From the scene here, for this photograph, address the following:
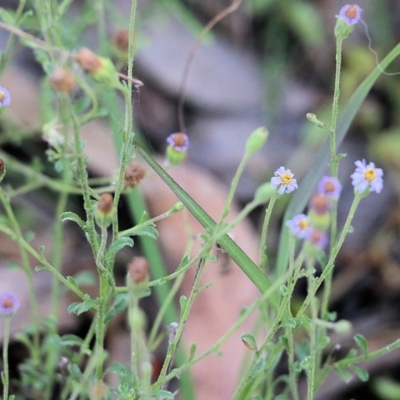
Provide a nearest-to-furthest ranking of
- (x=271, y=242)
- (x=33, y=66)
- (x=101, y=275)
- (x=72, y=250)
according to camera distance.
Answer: (x=101, y=275)
(x=72, y=250)
(x=271, y=242)
(x=33, y=66)

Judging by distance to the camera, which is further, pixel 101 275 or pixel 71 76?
pixel 101 275

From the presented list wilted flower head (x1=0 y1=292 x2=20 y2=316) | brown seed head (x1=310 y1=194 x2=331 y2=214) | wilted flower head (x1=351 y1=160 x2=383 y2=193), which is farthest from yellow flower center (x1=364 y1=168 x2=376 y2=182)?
wilted flower head (x1=0 y1=292 x2=20 y2=316)

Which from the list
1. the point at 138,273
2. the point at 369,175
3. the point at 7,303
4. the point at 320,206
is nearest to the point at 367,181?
the point at 369,175

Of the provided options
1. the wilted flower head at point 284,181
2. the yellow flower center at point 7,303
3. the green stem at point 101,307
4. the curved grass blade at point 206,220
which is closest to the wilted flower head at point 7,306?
the yellow flower center at point 7,303

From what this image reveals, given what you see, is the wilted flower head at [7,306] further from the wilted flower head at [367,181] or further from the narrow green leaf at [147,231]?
the wilted flower head at [367,181]

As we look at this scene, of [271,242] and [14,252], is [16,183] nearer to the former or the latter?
[14,252]

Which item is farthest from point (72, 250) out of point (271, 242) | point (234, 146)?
point (234, 146)

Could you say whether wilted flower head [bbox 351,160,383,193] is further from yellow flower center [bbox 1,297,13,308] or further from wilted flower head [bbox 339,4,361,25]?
yellow flower center [bbox 1,297,13,308]
